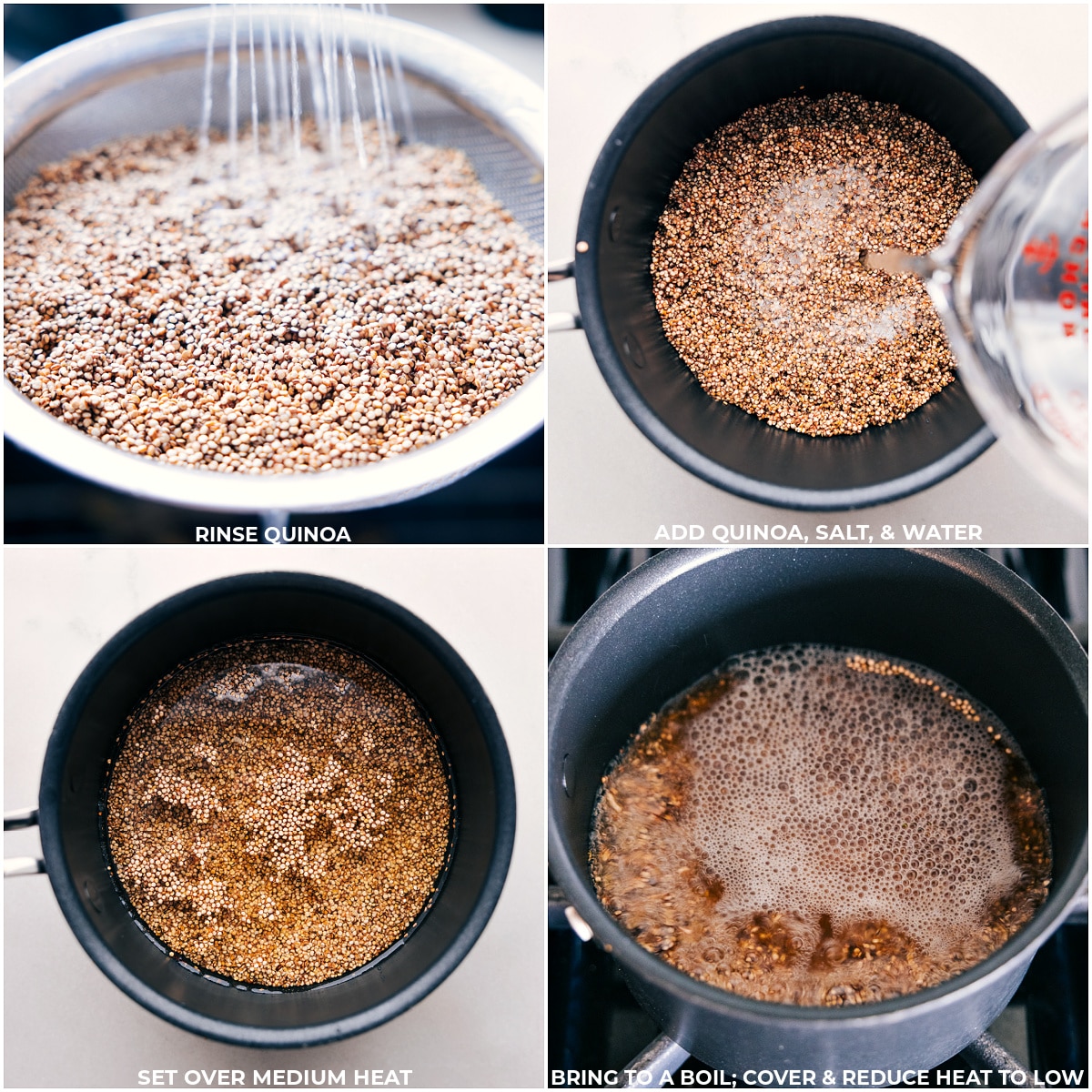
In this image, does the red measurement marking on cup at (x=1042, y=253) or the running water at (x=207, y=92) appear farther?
the running water at (x=207, y=92)

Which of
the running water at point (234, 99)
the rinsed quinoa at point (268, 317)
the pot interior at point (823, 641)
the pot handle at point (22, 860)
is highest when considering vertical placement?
the running water at point (234, 99)

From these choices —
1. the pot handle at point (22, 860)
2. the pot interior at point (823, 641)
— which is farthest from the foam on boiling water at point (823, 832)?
the pot handle at point (22, 860)

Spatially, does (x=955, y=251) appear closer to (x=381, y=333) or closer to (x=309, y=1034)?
(x=381, y=333)

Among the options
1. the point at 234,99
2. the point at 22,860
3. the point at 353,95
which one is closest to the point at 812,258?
the point at 353,95

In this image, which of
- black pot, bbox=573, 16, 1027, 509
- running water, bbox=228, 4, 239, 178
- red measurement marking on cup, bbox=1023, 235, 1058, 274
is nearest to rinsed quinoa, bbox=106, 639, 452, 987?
black pot, bbox=573, 16, 1027, 509

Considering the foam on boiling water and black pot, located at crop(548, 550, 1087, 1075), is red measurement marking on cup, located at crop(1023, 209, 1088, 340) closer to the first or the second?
black pot, located at crop(548, 550, 1087, 1075)

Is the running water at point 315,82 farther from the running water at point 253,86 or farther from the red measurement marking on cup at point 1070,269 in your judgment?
the red measurement marking on cup at point 1070,269
